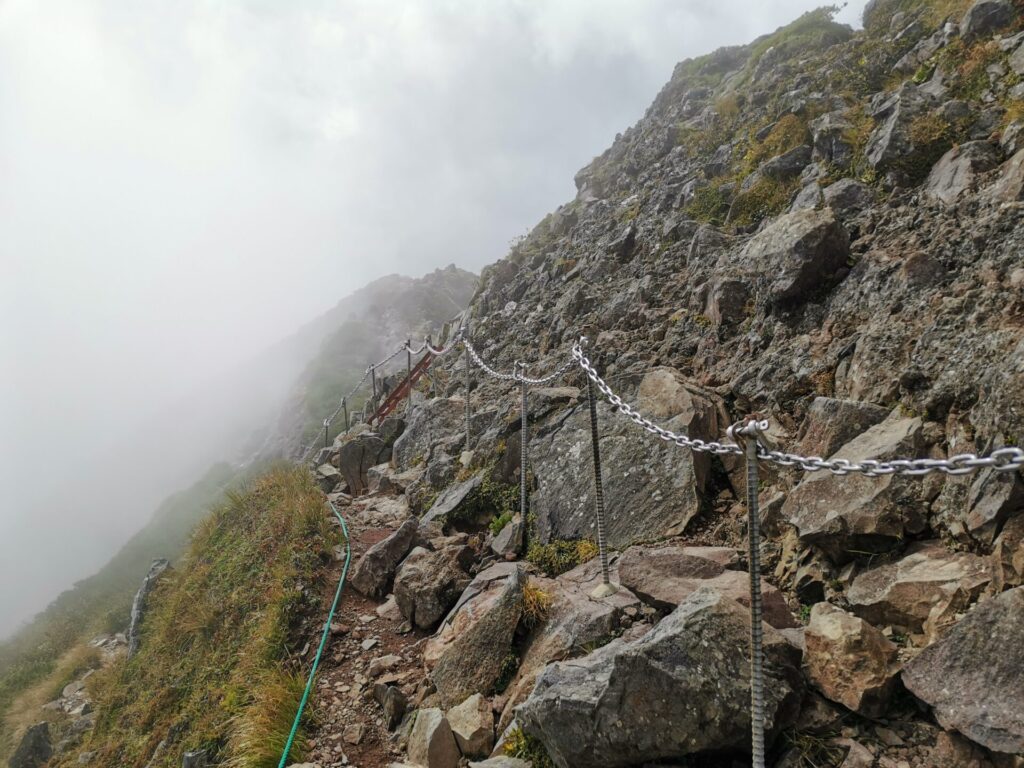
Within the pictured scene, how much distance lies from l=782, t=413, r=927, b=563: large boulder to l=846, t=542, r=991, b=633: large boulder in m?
0.23

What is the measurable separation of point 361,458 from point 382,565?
25.4ft

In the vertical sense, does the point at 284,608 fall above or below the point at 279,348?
below

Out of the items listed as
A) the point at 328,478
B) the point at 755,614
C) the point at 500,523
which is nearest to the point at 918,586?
the point at 755,614

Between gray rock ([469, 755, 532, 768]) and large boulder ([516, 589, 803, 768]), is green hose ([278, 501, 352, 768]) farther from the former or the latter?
large boulder ([516, 589, 803, 768])

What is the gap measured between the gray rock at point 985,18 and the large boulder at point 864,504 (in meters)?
10.5

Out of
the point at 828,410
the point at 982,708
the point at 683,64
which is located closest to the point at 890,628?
the point at 982,708

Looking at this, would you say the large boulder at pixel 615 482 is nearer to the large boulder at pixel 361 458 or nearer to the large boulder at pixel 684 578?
the large boulder at pixel 684 578

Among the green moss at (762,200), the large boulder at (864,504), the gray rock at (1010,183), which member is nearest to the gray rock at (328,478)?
the green moss at (762,200)

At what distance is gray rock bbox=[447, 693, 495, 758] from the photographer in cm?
506

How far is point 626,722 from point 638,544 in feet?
9.92

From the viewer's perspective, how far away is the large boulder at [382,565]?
8578mm

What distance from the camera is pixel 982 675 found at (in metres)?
3.26

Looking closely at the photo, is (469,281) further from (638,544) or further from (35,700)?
(638,544)

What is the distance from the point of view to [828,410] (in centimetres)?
605
